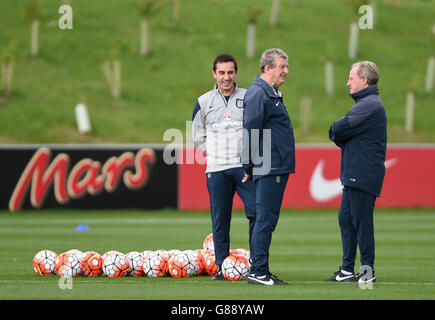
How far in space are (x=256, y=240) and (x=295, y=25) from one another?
3268cm

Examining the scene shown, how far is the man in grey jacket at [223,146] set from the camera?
10.5m

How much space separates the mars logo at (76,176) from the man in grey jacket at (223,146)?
43.8ft

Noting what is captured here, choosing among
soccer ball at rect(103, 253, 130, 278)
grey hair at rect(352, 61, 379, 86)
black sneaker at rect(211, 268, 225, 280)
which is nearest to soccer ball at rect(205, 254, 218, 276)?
black sneaker at rect(211, 268, 225, 280)

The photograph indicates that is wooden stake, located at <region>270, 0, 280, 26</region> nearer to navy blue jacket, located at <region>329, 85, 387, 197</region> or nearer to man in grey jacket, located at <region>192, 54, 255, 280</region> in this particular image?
man in grey jacket, located at <region>192, 54, 255, 280</region>

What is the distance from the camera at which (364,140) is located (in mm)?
9977

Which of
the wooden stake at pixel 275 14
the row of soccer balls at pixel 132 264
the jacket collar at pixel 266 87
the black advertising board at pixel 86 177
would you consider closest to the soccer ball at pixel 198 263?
the row of soccer balls at pixel 132 264

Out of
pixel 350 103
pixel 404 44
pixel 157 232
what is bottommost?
pixel 157 232

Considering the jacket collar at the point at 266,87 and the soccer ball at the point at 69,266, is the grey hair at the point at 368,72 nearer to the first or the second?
the jacket collar at the point at 266,87

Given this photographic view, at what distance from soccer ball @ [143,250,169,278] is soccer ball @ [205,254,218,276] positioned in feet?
1.59

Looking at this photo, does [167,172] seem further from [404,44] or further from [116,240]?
[404,44]

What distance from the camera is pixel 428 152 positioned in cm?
2450

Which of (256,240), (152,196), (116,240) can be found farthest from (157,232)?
(256,240)

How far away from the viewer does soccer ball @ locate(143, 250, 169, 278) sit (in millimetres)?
11055
